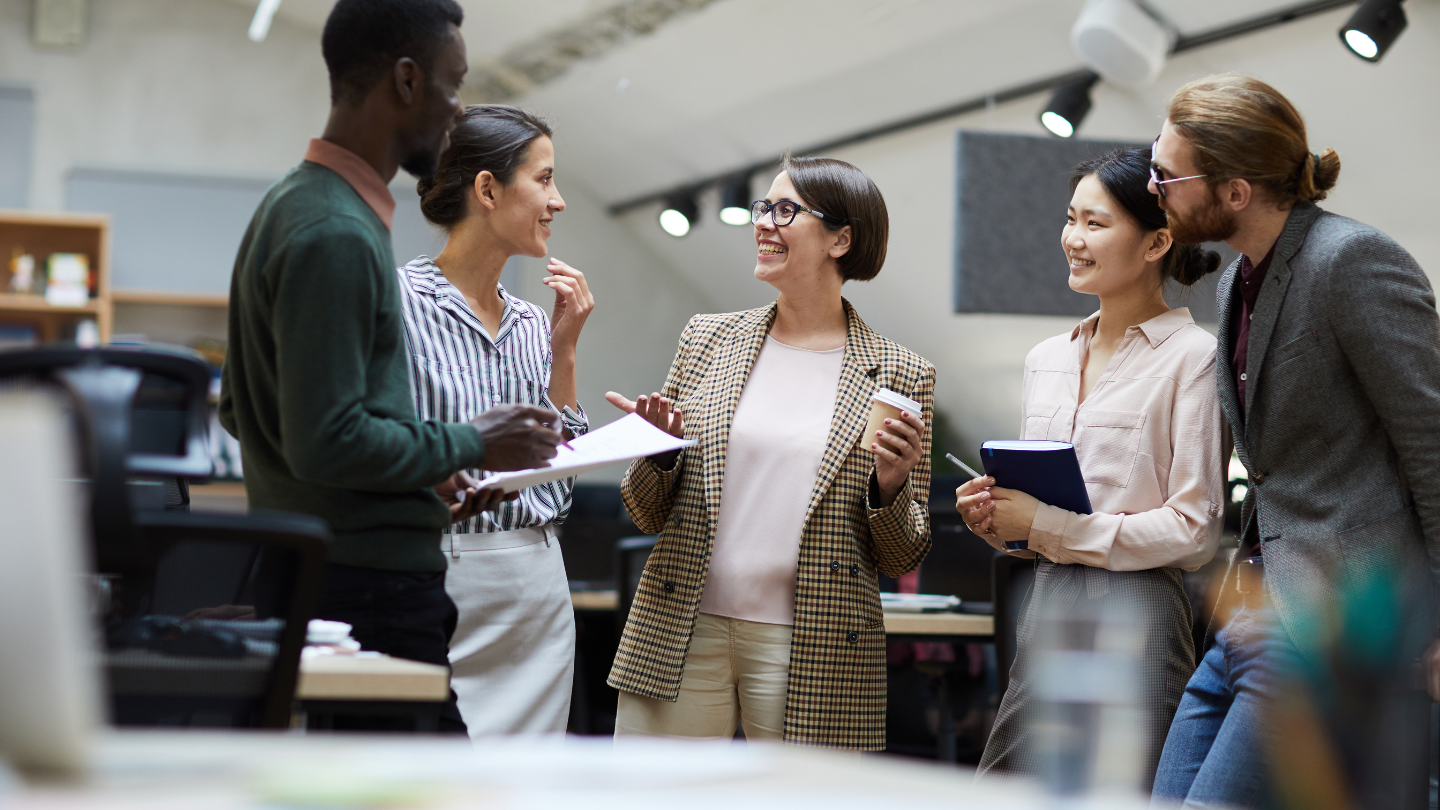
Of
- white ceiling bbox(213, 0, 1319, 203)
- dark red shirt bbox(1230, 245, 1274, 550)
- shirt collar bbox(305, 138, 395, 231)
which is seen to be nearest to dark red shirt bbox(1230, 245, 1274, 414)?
dark red shirt bbox(1230, 245, 1274, 550)

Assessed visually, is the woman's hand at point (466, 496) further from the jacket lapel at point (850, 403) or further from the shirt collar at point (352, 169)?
the jacket lapel at point (850, 403)

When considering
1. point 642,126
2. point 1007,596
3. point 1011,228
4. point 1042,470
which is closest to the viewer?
point 1042,470

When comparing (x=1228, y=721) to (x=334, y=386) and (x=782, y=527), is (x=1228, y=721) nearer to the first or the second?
(x=782, y=527)

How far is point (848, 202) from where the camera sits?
97.4 inches

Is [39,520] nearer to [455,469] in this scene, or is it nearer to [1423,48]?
[455,469]

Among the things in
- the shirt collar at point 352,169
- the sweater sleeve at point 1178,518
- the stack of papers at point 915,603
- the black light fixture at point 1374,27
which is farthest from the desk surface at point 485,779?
the black light fixture at point 1374,27

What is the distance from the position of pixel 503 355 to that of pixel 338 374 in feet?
2.26

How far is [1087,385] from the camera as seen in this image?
224 centimetres

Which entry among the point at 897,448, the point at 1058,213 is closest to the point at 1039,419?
the point at 897,448

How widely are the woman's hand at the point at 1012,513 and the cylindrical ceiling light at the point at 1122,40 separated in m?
2.84

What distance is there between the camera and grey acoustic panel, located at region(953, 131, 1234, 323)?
13.0 feet

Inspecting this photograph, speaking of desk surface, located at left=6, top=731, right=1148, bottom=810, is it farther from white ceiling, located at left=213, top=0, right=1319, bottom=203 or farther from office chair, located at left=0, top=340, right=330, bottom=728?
white ceiling, located at left=213, top=0, right=1319, bottom=203

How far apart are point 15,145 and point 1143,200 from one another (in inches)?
260

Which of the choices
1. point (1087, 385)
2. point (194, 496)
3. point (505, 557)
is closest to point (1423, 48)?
point (1087, 385)
